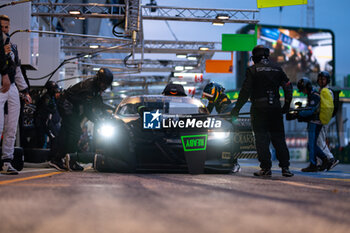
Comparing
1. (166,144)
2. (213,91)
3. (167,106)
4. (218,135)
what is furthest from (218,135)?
(213,91)

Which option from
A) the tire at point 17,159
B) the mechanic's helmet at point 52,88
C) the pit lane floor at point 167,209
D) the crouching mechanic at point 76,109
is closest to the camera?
the pit lane floor at point 167,209

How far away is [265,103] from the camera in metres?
6.93

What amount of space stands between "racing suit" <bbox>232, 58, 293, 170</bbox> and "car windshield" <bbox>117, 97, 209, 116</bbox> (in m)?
1.36

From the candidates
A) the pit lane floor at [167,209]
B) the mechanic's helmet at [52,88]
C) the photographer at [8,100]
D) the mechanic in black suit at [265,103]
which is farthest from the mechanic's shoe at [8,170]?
the mechanic's helmet at [52,88]

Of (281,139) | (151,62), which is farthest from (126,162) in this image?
(151,62)

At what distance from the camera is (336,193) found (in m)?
4.59

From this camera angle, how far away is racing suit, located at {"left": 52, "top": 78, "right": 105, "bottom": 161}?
755 cm

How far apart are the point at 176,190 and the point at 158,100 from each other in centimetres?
413

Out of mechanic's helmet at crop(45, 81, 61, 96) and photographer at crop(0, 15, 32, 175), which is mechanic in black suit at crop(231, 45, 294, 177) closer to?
photographer at crop(0, 15, 32, 175)

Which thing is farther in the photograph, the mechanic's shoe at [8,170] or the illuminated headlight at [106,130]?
the illuminated headlight at [106,130]

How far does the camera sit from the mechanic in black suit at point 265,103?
697cm

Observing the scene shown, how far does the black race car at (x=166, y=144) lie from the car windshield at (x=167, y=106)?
113 cm

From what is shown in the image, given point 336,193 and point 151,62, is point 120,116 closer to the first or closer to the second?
point 336,193

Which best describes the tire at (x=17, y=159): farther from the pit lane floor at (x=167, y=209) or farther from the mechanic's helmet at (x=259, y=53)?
the mechanic's helmet at (x=259, y=53)
